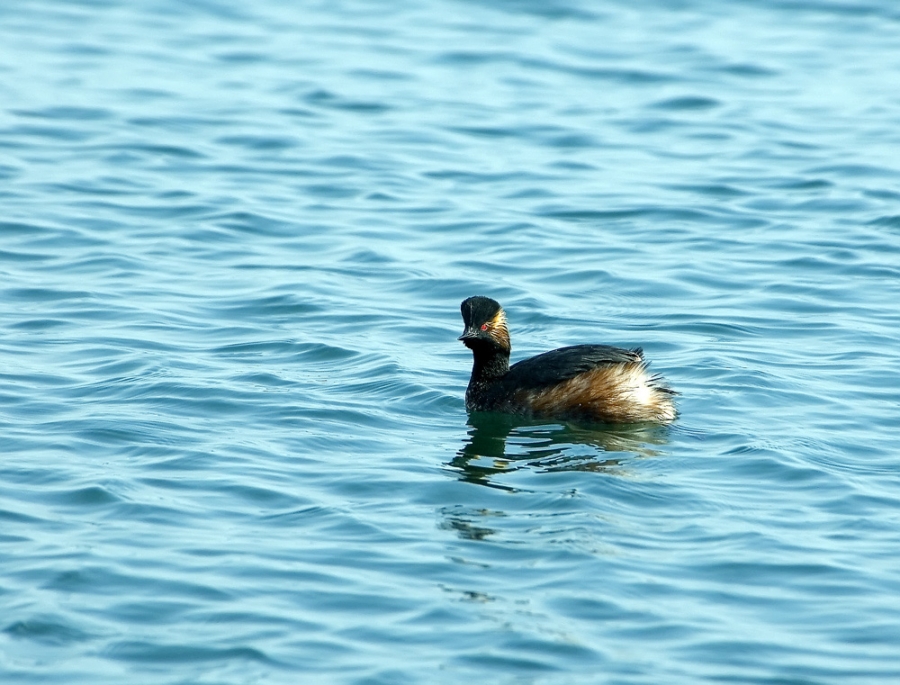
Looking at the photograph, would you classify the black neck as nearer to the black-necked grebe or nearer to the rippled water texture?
the black-necked grebe

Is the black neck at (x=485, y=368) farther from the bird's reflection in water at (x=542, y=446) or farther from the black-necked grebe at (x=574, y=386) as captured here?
the bird's reflection in water at (x=542, y=446)

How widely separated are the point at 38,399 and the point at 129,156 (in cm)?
786

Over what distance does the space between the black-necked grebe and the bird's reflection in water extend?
3.1 inches

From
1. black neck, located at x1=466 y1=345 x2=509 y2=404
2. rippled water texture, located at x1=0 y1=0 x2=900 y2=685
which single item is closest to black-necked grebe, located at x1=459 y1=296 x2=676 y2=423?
black neck, located at x1=466 y1=345 x2=509 y2=404

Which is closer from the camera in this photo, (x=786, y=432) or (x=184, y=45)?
(x=786, y=432)

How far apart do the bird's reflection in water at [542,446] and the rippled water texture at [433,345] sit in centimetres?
4

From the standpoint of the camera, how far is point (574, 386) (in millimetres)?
9734

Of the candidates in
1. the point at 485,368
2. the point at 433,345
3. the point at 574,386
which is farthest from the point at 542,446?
the point at 433,345

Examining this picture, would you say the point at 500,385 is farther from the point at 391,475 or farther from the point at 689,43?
the point at 689,43

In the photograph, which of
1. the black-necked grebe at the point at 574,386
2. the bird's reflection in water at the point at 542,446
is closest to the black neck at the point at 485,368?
the black-necked grebe at the point at 574,386

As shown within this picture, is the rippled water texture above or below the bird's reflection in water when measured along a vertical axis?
above

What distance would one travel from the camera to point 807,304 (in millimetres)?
12562

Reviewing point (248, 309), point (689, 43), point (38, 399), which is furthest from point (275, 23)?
point (38, 399)

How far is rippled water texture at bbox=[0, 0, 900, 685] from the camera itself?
680 cm
